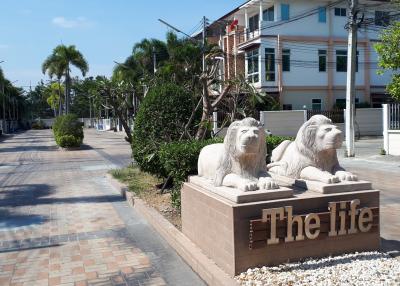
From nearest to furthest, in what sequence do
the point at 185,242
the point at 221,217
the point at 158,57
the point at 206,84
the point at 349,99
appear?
the point at 221,217 → the point at 185,242 → the point at 206,84 → the point at 349,99 → the point at 158,57

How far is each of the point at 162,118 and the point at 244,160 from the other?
15.1ft

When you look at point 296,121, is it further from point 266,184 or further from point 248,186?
point 248,186

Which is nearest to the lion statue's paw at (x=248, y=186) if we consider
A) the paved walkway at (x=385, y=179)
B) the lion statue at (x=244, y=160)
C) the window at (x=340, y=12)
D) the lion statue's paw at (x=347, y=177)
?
the lion statue at (x=244, y=160)

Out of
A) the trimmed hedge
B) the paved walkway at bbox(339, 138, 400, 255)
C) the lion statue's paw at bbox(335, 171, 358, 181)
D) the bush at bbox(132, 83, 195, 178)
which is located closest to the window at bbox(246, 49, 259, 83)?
the paved walkway at bbox(339, 138, 400, 255)

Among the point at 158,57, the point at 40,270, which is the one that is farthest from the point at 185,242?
the point at 158,57

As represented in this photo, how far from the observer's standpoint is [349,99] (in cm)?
1630

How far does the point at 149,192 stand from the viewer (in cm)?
922

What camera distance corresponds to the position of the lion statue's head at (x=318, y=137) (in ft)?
15.9

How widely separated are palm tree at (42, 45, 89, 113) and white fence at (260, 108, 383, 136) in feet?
66.8

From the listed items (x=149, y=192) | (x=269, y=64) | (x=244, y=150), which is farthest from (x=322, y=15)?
(x=244, y=150)

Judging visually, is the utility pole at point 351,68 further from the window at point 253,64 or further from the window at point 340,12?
the window at point 340,12

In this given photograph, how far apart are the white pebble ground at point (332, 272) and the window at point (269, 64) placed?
24.7m

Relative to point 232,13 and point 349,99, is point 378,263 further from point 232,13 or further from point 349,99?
point 232,13

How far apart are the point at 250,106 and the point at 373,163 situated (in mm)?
7314
